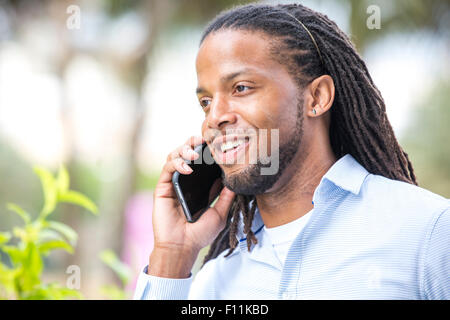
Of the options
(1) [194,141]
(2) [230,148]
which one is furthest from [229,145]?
(1) [194,141]

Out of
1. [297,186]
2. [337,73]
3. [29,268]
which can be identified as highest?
[337,73]

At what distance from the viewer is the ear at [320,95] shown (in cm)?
154

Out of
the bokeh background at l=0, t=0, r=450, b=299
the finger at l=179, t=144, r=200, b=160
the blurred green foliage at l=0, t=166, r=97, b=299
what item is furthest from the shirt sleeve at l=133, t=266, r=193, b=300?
the bokeh background at l=0, t=0, r=450, b=299

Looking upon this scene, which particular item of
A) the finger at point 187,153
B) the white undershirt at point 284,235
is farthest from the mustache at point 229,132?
the white undershirt at point 284,235

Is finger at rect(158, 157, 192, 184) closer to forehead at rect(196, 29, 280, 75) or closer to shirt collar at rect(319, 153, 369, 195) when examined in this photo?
forehead at rect(196, 29, 280, 75)

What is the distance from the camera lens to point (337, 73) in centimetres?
160

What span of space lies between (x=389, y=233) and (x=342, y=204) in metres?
0.18

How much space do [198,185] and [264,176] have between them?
0.32 metres

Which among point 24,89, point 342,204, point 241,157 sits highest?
point 24,89

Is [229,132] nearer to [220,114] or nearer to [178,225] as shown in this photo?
[220,114]

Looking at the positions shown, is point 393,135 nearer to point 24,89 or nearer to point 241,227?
point 241,227

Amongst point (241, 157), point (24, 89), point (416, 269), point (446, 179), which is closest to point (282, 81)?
point (241, 157)

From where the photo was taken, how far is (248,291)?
153cm
